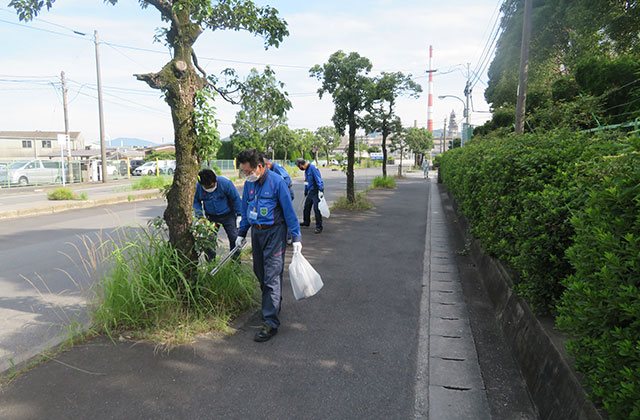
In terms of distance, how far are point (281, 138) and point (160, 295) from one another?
4151 cm

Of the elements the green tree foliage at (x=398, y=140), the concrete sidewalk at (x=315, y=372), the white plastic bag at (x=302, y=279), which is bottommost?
the concrete sidewalk at (x=315, y=372)

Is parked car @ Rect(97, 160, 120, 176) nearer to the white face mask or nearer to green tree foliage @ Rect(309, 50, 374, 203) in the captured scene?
green tree foliage @ Rect(309, 50, 374, 203)

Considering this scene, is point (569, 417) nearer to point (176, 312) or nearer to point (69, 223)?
point (176, 312)

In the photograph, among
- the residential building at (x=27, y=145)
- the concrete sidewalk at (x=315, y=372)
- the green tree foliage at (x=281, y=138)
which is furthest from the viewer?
the residential building at (x=27, y=145)

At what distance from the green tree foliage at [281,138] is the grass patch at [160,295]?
99.4ft

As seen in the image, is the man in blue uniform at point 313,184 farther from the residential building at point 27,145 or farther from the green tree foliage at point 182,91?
the residential building at point 27,145

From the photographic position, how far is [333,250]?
740cm

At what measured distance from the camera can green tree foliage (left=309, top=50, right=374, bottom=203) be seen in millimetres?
12336

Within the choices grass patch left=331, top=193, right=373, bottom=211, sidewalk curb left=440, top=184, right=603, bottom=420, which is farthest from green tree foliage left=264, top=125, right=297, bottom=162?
Answer: sidewalk curb left=440, top=184, right=603, bottom=420

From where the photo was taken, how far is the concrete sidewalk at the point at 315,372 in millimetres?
2703

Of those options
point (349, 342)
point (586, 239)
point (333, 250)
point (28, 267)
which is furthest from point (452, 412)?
point (28, 267)

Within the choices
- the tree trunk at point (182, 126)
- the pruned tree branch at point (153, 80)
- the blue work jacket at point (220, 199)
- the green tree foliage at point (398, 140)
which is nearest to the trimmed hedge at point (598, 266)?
the tree trunk at point (182, 126)

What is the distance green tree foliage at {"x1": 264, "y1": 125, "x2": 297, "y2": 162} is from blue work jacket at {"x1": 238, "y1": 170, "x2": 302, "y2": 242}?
3036 centimetres

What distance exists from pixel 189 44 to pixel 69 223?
8.47 m
